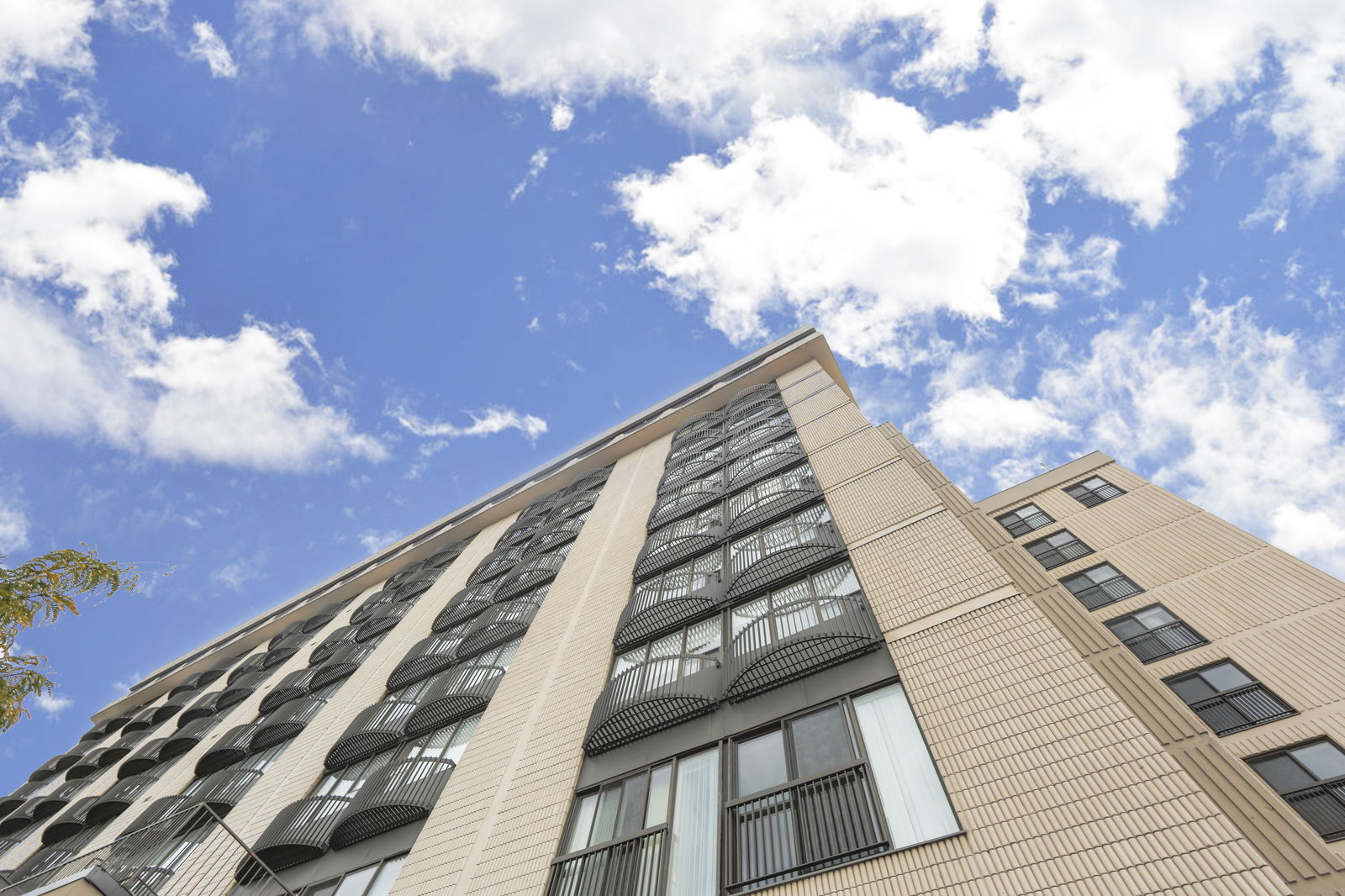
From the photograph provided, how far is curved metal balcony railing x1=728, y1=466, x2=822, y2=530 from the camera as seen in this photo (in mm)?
13625

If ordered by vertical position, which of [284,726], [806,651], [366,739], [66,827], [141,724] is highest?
[141,724]

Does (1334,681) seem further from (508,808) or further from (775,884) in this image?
(508,808)

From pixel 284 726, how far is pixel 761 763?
14.2m

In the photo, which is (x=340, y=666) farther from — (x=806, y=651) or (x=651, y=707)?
(x=806, y=651)

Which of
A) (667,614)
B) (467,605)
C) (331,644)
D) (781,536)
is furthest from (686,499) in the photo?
(331,644)

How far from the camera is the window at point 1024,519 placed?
21953 millimetres

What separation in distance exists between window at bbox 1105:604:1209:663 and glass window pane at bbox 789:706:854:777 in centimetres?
1154

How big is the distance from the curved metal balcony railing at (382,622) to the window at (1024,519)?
21.0 m

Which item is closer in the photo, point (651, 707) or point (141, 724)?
point (651, 707)

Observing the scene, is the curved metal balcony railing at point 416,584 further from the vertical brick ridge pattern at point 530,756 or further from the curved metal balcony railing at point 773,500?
the curved metal balcony railing at point 773,500

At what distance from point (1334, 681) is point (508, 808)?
15022 mm

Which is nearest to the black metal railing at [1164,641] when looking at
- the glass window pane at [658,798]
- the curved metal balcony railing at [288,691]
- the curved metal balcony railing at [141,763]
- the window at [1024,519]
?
the window at [1024,519]

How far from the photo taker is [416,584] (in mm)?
26109

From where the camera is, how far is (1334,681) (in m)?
12.1
